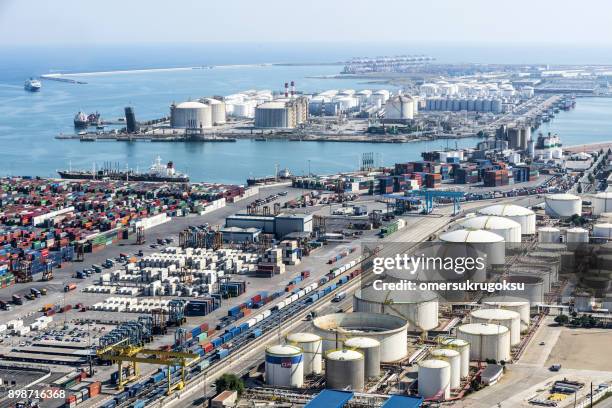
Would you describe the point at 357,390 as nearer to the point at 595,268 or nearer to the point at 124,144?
the point at 595,268

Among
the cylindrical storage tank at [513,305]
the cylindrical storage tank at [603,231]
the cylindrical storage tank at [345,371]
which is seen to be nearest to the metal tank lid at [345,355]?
the cylindrical storage tank at [345,371]

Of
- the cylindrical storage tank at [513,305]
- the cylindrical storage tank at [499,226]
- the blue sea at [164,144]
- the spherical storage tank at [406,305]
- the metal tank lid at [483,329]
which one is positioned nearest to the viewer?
the metal tank lid at [483,329]

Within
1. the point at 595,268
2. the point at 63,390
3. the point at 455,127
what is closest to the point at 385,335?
the point at 63,390

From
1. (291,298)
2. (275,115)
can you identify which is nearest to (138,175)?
(275,115)

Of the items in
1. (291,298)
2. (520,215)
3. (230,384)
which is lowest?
(291,298)

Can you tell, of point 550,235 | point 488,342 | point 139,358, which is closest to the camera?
point 139,358

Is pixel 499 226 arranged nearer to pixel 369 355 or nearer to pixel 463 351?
pixel 463 351

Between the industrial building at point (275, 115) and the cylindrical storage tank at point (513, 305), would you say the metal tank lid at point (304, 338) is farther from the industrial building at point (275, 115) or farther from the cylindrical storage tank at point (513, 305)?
the industrial building at point (275, 115)

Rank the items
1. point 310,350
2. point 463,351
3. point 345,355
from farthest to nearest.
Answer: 1. point 310,350
2. point 463,351
3. point 345,355

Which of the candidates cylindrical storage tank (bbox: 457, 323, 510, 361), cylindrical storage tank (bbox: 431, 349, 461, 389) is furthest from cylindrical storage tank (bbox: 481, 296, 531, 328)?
cylindrical storage tank (bbox: 431, 349, 461, 389)
